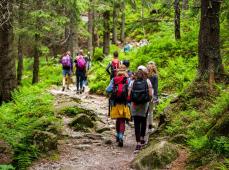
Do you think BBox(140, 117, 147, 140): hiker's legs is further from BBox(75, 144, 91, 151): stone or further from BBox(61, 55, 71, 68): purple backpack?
BBox(61, 55, 71, 68): purple backpack

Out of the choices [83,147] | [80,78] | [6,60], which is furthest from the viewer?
[80,78]

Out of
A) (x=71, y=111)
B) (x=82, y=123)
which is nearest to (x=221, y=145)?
(x=82, y=123)

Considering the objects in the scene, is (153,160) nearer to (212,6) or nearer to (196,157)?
(196,157)

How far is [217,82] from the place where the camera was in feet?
35.0

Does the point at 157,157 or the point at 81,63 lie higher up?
the point at 81,63

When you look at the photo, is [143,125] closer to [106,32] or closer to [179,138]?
[179,138]

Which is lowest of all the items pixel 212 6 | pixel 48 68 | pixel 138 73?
pixel 48 68

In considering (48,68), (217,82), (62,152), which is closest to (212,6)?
(217,82)

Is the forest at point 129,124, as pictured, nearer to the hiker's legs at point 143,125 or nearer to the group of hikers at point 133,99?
the hiker's legs at point 143,125

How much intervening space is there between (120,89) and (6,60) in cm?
402

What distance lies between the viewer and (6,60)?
39.2 ft

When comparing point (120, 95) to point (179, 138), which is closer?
point (179, 138)

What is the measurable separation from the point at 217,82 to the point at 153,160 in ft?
12.7

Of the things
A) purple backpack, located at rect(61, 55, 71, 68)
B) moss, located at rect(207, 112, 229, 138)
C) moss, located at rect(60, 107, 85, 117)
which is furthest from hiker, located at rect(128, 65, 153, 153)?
purple backpack, located at rect(61, 55, 71, 68)
